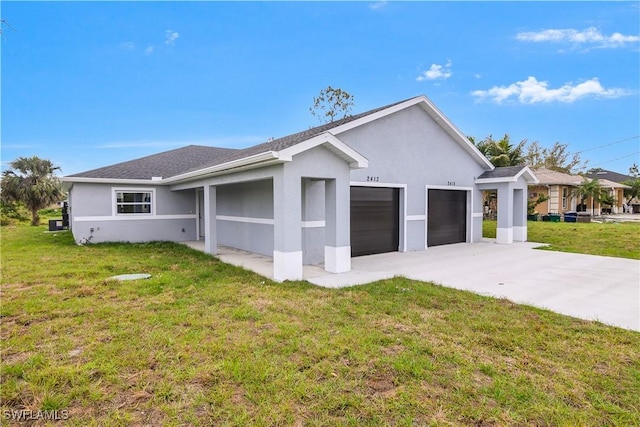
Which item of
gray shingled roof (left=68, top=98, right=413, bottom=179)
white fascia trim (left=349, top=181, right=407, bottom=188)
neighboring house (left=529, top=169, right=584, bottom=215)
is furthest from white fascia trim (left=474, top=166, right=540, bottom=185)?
neighboring house (left=529, top=169, right=584, bottom=215)

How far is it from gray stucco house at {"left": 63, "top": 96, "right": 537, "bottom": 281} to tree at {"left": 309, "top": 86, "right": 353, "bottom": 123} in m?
16.8

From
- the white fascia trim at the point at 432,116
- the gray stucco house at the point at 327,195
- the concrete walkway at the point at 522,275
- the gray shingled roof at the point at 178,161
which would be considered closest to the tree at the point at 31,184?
the gray shingled roof at the point at 178,161

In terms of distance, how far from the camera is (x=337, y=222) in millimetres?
8086

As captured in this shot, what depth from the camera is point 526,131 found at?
123ft

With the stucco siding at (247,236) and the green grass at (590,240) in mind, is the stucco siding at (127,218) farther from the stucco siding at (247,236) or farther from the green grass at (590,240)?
the green grass at (590,240)

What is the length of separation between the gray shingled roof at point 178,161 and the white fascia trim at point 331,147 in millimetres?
3619

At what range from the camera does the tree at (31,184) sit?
2392 cm

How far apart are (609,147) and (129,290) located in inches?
1807

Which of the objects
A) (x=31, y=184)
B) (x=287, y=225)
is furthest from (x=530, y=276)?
(x=31, y=184)

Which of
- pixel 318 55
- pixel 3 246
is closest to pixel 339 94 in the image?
pixel 318 55

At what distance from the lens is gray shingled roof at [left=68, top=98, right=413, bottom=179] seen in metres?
12.0

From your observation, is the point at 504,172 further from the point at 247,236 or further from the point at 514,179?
the point at 247,236

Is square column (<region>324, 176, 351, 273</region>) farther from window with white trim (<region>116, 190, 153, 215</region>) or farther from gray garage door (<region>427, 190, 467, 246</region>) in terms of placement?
window with white trim (<region>116, 190, 153, 215</region>)

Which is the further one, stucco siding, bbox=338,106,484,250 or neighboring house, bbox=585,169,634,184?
neighboring house, bbox=585,169,634,184
